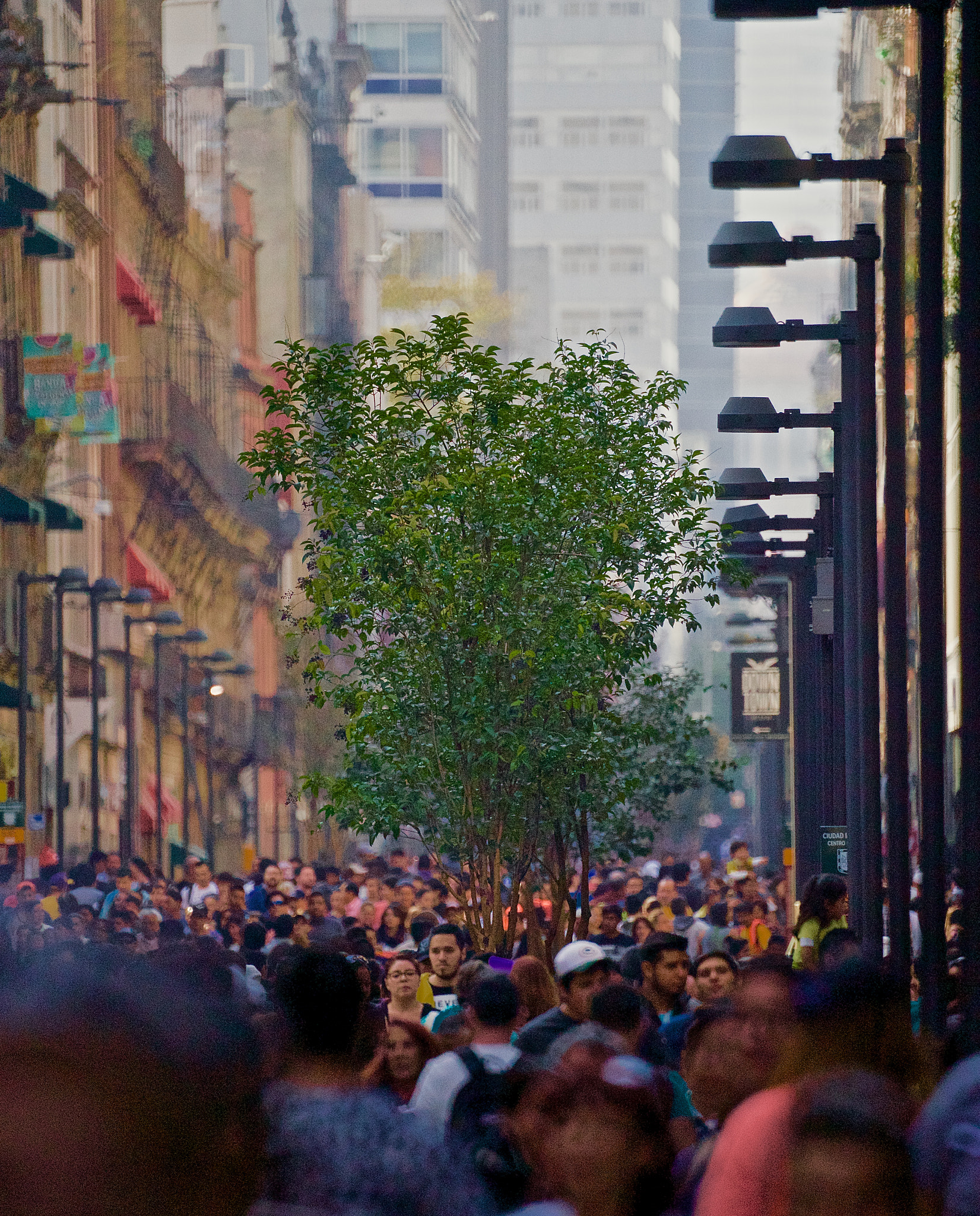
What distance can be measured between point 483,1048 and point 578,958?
197 cm

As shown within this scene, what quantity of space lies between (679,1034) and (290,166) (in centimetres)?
8381

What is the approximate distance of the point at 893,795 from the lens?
1255 centimetres

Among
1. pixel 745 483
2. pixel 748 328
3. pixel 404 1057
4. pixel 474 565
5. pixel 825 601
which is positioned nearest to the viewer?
pixel 404 1057

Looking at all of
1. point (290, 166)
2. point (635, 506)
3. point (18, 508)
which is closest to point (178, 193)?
point (290, 166)

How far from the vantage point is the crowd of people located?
7.52ft

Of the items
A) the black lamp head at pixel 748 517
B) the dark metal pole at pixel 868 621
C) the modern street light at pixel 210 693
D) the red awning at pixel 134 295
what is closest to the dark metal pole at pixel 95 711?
the modern street light at pixel 210 693

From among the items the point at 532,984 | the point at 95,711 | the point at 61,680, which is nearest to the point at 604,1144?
the point at 532,984

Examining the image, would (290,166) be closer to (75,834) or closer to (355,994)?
(75,834)

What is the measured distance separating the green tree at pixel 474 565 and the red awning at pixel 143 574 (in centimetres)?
3956

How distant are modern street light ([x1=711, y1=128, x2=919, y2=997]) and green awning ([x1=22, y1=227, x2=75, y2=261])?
30.9 meters

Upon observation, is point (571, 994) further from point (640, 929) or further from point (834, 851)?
point (640, 929)

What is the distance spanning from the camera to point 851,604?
17500 millimetres

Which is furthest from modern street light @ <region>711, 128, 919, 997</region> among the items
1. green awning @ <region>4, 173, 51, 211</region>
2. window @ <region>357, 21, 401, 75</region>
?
window @ <region>357, 21, 401, 75</region>

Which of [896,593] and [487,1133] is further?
[896,593]
